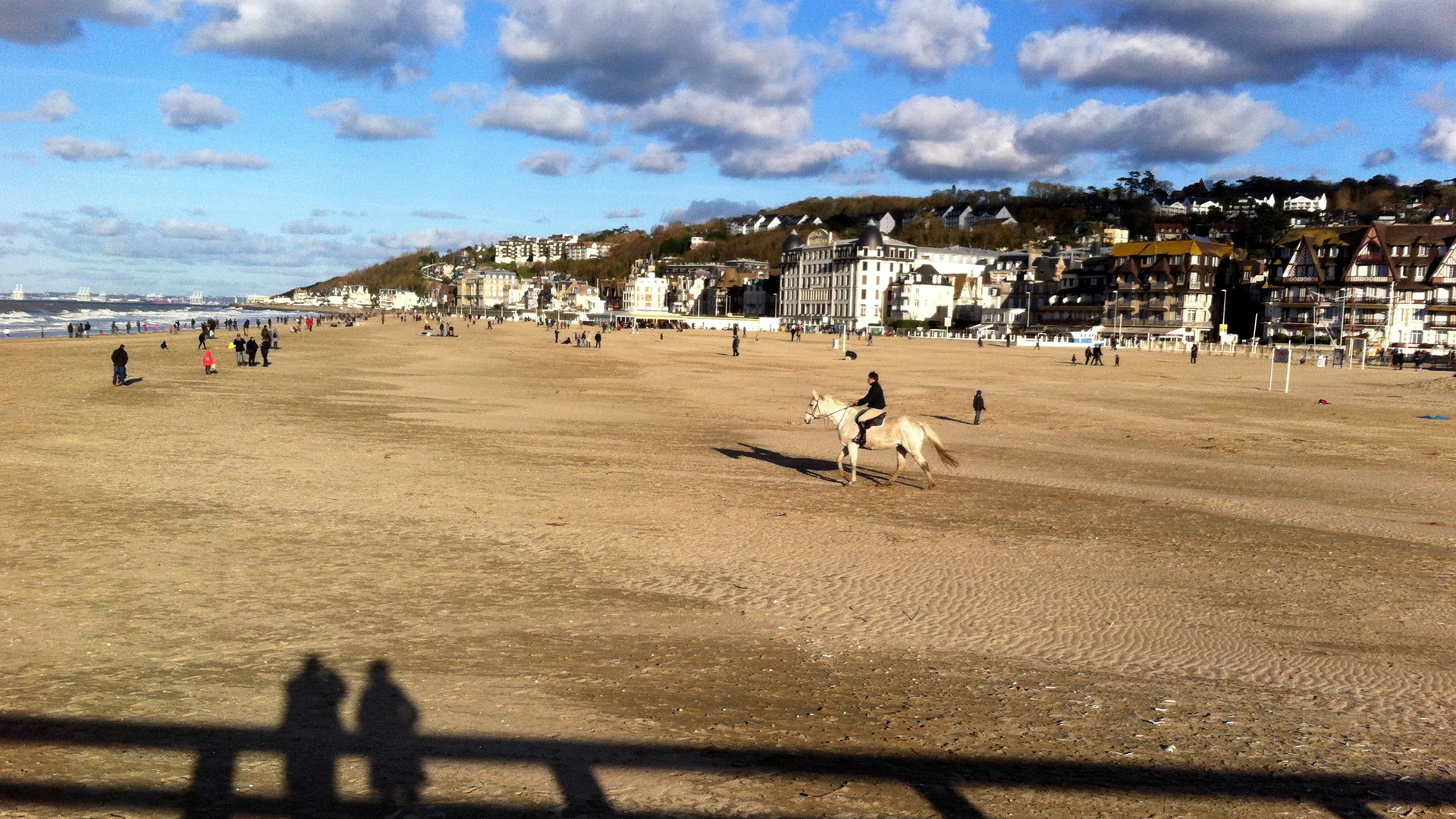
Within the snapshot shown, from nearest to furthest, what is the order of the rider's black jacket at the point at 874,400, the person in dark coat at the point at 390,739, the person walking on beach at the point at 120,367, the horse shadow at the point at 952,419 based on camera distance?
1. the person in dark coat at the point at 390,739
2. the rider's black jacket at the point at 874,400
3. the horse shadow at the point at 952,419
4. the person walking on beach at the point at 120,367

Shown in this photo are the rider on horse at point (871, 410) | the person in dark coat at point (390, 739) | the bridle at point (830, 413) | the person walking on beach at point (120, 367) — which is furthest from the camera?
the person walking on beach at point (120, 367)

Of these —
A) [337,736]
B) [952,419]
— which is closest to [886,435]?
[337,736]

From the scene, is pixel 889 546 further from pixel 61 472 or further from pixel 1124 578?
pixel 61 472

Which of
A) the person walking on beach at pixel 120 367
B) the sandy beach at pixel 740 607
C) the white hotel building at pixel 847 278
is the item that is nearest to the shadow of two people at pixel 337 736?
the sandy beach at pixel 740 607

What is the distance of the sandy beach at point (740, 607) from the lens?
5.60 m

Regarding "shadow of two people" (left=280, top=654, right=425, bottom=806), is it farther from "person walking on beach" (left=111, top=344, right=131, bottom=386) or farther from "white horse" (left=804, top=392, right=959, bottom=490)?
"person walking on beach" (left=111, top=344, right=131, bottom=386)

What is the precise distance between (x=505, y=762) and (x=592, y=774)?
0.54 metres

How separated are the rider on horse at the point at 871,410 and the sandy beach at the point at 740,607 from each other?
96 centimetres

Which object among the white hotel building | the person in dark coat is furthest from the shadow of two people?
the white hotel building

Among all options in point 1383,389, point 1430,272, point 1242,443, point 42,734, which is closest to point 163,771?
point 42,734

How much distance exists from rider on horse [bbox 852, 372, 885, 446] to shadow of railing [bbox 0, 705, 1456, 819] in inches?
378

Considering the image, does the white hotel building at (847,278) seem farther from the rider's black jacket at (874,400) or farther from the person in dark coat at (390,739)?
the person in dark coat at (390,739)

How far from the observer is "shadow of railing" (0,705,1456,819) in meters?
4.91

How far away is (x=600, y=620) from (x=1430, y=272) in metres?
102
